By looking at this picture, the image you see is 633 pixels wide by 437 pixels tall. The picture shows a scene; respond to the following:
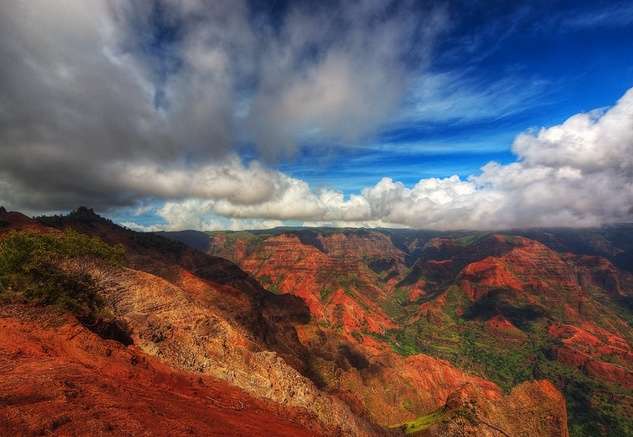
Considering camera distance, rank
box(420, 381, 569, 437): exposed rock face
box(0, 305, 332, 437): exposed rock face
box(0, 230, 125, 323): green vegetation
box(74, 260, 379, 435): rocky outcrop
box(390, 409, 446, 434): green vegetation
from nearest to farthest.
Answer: box(0, 305, 332, 437): exposed rock face
box(0, 230, 125, 323): green vegetation
box(74, 260, 379, 435): rocky outcrop
box(420, 381, 569, 437): exposed rock face
box(390, 409, 446, 434): green vegetation

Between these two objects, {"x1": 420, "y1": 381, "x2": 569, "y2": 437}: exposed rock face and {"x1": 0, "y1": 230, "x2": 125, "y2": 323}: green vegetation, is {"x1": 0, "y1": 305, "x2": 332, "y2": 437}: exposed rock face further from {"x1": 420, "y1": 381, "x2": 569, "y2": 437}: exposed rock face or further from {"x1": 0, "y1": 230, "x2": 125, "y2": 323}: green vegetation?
{"x1": 420, "y1": 381, "x2": 569, "y2": 437}: exposed rock face

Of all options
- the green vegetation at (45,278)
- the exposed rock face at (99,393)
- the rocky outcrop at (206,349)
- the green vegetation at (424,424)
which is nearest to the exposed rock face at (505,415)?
the green vegetation at (424,424)

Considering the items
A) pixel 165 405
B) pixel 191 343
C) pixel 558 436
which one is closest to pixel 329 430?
pixel 191 343

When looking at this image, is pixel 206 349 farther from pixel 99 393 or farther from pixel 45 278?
pixel 99 393

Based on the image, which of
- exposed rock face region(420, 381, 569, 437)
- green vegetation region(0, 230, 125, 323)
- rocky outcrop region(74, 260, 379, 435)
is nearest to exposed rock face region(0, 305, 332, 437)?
green vegetation region(0, 230, 125, 323)

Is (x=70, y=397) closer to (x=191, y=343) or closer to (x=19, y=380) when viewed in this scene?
(x=19, y=380)
